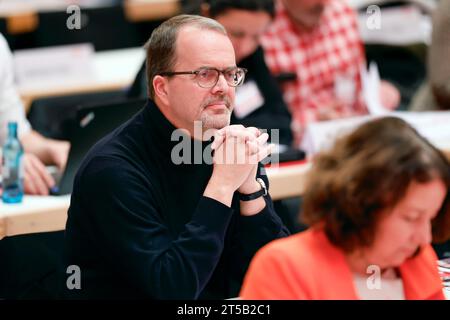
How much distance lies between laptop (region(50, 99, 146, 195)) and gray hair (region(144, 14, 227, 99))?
584mm

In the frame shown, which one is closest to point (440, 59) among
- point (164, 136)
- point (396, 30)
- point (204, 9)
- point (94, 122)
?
point (396, 30)

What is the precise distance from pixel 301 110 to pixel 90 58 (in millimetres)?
1137

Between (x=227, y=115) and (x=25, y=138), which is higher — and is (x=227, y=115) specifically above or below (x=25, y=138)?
above

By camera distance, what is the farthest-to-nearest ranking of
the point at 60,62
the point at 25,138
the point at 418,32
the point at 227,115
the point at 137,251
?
the point at 418,32 < the point at 60,62 < the point at 25,138 < the point at 227,115 < the point at 137,251

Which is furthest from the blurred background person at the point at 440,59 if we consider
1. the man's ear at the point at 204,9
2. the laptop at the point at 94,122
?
the laptop at the point at 94,122

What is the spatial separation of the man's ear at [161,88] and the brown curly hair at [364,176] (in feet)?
2.08

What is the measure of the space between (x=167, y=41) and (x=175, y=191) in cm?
36

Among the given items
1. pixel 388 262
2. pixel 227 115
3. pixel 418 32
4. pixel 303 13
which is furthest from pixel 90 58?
pixel 388 262

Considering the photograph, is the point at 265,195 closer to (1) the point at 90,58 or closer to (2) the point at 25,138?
(2) the point at 25,138

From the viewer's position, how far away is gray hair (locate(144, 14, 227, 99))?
7.11 feet

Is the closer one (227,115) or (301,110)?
(227,115)

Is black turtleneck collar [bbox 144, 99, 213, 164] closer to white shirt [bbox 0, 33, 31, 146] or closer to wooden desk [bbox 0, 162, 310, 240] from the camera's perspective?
wooden desk [bbox 0, 162, 310, 240]

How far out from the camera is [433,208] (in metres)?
1.63

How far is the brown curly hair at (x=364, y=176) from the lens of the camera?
1562mm
